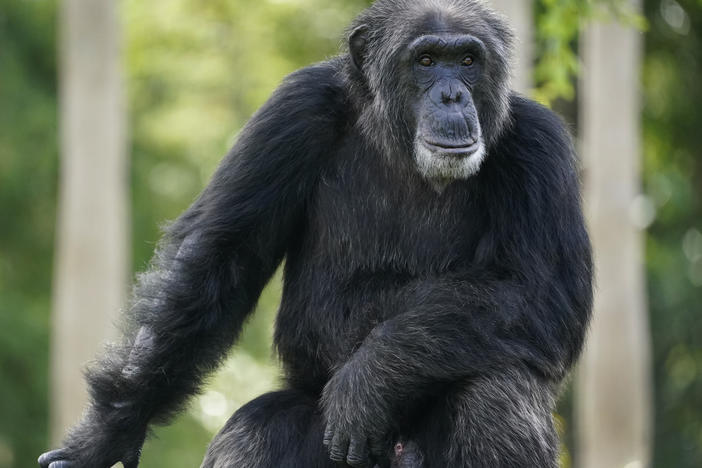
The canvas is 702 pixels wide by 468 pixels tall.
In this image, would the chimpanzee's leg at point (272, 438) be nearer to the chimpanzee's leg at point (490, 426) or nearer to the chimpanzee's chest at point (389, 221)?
the chimpanzee's leg at point (490, 426)

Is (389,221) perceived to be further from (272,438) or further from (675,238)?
(675,238)

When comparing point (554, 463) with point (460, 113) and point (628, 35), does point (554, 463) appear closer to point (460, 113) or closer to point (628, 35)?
point (460, 113)

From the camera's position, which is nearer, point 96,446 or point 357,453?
point 357,453

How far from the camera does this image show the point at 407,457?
569cm

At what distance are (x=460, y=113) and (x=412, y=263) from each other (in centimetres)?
80

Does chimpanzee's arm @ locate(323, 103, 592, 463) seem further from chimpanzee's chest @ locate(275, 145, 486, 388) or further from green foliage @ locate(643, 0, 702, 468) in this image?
green foliage @ locate(643, 0, 702, 468)

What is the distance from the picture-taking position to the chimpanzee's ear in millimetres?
6363

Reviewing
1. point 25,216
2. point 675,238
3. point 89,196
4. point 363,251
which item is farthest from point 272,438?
point 25,216

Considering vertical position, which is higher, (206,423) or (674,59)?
(674,59)

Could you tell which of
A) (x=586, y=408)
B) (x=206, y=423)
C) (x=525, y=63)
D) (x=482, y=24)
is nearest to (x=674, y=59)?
(x=586, y=408)

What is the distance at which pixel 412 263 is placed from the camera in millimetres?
6074

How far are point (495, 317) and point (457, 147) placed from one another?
843 mm

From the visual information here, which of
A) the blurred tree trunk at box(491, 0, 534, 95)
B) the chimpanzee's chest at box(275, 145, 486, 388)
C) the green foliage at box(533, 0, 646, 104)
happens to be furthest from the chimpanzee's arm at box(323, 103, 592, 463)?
the blurred tree trunk at box(491, 0, 534, 95)

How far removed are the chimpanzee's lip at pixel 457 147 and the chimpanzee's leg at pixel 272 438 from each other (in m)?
1.45
